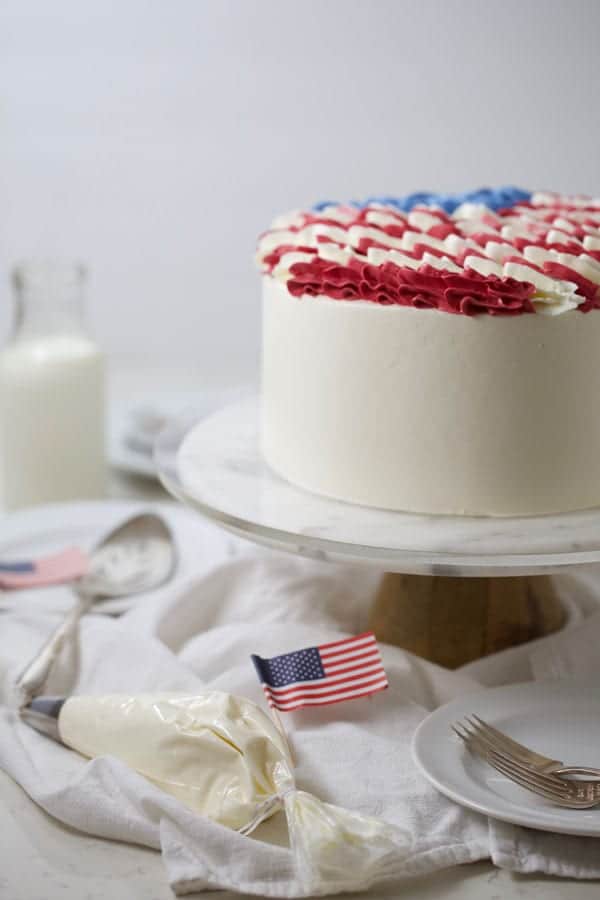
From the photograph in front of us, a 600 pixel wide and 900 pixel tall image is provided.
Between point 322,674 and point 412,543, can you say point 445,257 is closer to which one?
point 412,543

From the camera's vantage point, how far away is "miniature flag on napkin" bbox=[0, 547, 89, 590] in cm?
148

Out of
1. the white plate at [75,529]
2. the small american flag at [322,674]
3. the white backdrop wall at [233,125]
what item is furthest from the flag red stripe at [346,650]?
the white backdrop wall at [233,125]

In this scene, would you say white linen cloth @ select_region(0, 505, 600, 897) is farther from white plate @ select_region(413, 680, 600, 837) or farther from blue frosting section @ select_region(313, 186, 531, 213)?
blue frosting section @ select_region(313, 186, 531, 213)

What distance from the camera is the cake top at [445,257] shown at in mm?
1093

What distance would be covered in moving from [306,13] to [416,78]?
27 centimetres

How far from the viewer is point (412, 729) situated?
43.4 inches

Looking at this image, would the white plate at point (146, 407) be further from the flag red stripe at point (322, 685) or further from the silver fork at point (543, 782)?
the silver fork at point (543, 782)

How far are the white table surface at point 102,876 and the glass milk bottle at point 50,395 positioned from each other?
87 cm

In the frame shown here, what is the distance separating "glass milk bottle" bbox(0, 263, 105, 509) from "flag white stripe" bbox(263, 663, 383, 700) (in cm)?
84

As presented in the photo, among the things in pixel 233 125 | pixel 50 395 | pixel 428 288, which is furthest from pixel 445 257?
pixel 233 125

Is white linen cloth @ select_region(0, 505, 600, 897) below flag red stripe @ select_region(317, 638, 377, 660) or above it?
below

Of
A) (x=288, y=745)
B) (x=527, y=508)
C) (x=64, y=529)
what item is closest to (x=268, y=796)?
(x=288, y=745)

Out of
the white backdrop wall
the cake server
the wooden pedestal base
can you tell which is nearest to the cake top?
the wooden pedestal base

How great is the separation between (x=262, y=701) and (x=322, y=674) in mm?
65
